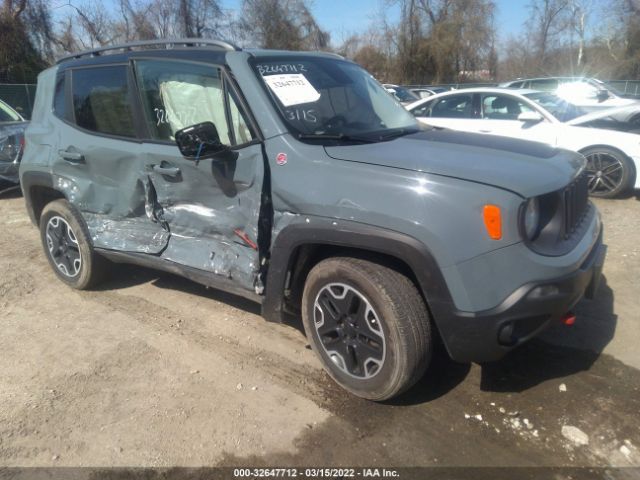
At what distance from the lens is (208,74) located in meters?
3.42

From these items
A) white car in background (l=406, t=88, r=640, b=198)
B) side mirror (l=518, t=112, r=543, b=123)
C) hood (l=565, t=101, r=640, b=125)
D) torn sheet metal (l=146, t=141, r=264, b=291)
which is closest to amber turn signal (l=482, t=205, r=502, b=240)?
torn sheet metal (l=146, t=141, r=264, b=291)

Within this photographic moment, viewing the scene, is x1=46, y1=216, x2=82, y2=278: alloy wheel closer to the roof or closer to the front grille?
the roof

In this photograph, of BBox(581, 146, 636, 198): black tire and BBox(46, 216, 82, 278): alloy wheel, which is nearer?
BBox(46, 216, 82, 278): alloy wheel

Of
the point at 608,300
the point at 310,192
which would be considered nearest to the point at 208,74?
the point at 310,192

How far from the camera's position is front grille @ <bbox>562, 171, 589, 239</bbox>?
9.26ft

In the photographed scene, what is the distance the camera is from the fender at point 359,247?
2.52m

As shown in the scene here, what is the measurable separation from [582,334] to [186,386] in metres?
2.70

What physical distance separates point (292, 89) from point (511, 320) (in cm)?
190

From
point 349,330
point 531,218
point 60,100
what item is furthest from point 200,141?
point 60,100

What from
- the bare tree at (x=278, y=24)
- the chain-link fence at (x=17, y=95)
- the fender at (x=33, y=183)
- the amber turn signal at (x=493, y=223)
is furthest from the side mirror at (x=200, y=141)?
the bare tree at (x=278, y=24)

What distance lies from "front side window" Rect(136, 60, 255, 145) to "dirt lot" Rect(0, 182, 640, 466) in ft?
4.77

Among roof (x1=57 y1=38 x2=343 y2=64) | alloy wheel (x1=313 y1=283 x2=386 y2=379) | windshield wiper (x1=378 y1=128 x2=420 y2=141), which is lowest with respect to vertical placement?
alloy wheel (x1=313 y1=283 x2=386 y2=379)

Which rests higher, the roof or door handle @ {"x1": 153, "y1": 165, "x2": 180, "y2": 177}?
the roof

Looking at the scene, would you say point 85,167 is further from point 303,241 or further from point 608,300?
point 608,300
